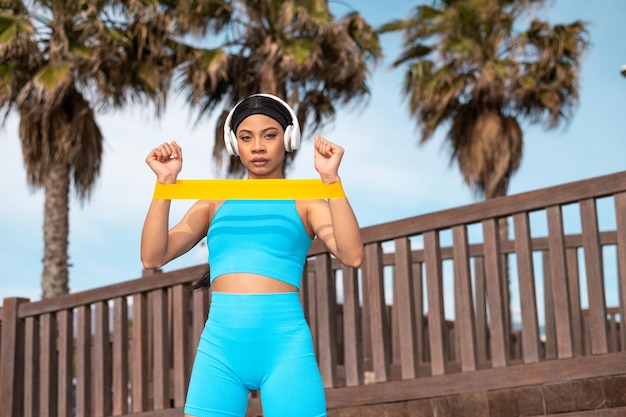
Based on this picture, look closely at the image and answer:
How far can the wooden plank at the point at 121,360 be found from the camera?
277 inches

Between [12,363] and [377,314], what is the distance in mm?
3504

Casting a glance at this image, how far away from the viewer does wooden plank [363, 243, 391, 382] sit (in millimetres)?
5789

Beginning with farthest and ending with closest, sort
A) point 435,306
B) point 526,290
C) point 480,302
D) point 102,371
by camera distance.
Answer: point 480,302 < point 102,371 < point 435,306 < point 526,290

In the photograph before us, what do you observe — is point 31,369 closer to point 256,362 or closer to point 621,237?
point 621,237

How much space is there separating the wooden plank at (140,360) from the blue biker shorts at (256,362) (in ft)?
13.3

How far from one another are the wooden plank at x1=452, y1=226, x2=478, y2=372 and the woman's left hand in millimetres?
2924

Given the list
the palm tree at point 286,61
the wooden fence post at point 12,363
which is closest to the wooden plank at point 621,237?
the wooden fence post at point 12,363

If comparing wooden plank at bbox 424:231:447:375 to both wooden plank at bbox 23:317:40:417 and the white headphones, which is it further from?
wooden plank at bbox 23:317:40:417

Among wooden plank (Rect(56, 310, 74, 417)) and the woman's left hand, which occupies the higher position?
the woman's left hand

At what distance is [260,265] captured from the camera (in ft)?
9.80

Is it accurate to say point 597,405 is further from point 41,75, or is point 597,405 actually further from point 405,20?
point 405,20

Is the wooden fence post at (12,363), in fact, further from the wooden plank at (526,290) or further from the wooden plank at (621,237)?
the wooden plank at (621,237)

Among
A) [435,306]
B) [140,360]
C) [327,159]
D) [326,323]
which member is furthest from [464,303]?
[327,159]

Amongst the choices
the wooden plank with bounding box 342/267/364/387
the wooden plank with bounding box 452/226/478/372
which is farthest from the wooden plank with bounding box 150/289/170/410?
the wooden plank with bounding box 452/226/478/372
